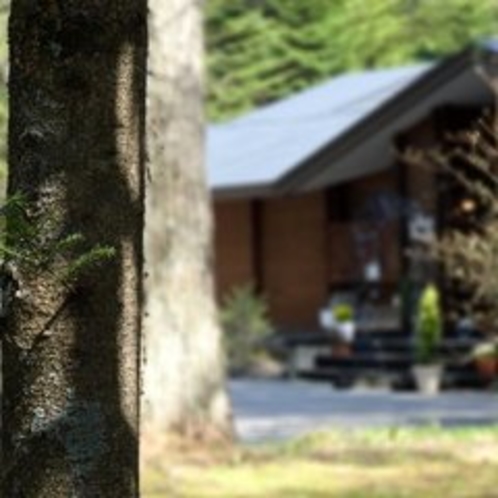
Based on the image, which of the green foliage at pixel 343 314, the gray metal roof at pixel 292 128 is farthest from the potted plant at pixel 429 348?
the gray metal roof at pixel 292 128

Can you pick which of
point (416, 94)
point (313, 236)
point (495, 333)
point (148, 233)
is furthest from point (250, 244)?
point (148, 233)

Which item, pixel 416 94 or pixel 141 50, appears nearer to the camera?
pixel 141 50

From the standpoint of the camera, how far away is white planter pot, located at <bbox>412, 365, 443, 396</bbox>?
24859 mm

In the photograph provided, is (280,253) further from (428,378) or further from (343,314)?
(428,378)

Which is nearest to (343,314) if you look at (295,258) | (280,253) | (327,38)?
(295,258)

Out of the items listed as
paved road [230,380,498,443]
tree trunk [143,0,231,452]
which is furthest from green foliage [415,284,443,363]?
Result: tree trunk [143,0,231,452]

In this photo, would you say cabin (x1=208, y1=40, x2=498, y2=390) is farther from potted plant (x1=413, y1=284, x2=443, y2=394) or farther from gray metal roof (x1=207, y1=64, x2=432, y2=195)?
potted plant (x1=413, y1=284, x2=443, y2=394)

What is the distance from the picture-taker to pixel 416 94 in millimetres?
26984

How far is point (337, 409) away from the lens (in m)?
21.8

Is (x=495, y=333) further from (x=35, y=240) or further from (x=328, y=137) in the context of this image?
(x=35, y=240)

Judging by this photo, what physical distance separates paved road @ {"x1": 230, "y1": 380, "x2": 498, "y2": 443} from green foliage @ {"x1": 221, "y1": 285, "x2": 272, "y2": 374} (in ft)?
Answer: 8.78

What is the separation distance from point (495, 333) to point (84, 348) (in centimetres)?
1748

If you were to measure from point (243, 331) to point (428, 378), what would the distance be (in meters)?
5.94

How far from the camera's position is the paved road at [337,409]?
741 inches
